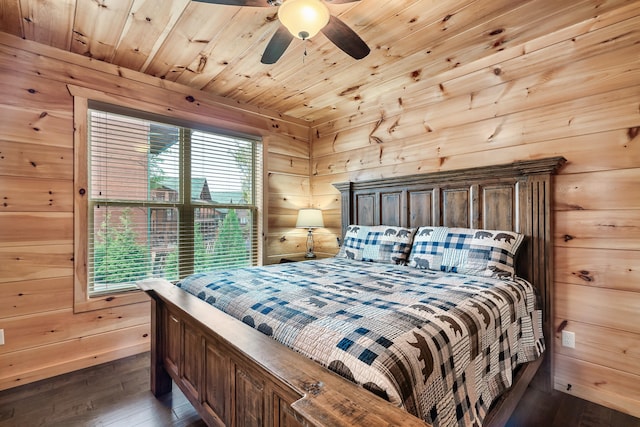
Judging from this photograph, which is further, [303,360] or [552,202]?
[552,202]

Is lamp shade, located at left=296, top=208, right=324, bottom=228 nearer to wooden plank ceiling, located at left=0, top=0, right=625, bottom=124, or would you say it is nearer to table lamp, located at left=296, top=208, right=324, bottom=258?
table lamp, located at left=296, top=208, right=324, bottom=258

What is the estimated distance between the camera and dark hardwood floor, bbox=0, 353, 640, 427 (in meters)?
1.71

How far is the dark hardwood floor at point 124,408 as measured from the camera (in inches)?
67.2

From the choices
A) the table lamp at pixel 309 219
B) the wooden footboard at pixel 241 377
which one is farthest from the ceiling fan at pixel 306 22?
the table lamp at pixel 309 219

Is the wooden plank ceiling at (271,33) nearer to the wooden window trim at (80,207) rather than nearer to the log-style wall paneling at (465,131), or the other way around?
the log-style wall paneling at (465,131)

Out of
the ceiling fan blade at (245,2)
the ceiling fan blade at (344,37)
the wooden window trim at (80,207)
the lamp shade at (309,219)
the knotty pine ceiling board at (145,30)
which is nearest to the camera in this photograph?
the ceiling fan blade at (245,2)

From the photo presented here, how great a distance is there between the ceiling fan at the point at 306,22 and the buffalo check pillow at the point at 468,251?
1480 millimetres

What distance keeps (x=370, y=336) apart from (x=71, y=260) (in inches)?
96.1

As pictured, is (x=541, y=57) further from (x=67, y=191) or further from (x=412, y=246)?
(x=67, y=191)

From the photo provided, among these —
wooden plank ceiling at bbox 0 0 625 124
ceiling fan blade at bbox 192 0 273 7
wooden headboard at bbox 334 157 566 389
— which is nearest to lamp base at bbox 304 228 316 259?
wooden headboard at bbox 334 157 566 389

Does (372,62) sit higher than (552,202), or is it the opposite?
(372,62)

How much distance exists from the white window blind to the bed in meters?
0.85

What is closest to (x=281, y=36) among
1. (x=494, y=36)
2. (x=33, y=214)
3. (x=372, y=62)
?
(x=372, y=62)

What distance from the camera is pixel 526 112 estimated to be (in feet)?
7.42
